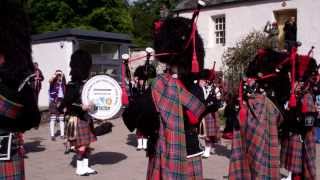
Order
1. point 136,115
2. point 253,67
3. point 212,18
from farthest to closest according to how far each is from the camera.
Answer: point 212,18
point 253,67
point 136,115

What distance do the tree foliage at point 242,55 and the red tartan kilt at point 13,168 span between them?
11176 millimetres

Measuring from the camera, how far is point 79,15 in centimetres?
2953

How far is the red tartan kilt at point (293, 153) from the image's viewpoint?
5.96m

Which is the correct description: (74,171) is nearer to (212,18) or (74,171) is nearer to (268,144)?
(268,144)

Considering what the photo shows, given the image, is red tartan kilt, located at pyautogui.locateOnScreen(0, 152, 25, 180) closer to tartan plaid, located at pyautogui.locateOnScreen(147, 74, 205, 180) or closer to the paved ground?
tartan plaid, located at pyautogui.locateOnScreen(147, 74, 205, 180)

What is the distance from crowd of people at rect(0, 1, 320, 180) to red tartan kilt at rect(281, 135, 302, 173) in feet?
0.04

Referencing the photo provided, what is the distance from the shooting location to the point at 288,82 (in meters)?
5.72

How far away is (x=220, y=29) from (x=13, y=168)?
15.5 meters

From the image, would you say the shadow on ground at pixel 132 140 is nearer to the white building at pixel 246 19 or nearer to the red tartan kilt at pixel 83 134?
the red tartan kilt at pixel 83 134

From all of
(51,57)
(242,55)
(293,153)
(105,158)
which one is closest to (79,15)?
(51,57)

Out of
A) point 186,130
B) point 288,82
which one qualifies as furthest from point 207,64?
point 186,130

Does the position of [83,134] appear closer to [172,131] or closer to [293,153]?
[293,153]

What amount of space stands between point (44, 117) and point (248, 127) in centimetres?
983

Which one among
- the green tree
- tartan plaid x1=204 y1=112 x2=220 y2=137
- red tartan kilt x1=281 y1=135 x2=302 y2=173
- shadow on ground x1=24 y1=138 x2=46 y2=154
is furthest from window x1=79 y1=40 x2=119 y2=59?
the green tree
